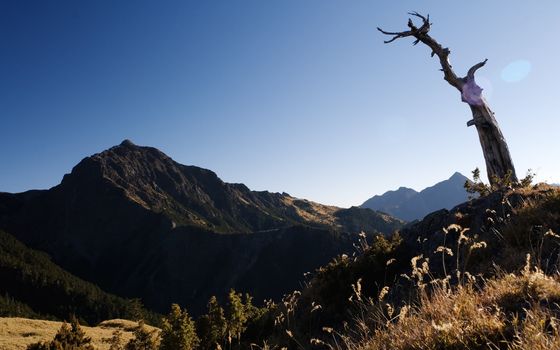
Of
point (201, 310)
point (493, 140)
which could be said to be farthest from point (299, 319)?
point (201, 310)

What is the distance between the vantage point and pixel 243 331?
12.8 m

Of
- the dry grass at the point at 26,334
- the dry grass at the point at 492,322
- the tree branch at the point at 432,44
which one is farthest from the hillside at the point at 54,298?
the dry grass at the point at 492,322

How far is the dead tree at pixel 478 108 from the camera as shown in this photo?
16453 millimetres

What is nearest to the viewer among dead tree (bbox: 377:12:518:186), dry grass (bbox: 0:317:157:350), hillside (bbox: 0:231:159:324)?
dead tree (bbox: 377:12:518:186)

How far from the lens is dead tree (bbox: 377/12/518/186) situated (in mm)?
16453

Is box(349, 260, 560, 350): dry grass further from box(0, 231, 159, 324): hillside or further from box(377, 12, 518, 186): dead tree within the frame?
box(0, 231, 159, 324): hillside

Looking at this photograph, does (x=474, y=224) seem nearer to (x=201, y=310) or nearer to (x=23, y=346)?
(x=23, y=346)

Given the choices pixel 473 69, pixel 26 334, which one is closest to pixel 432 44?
pixel 473 69

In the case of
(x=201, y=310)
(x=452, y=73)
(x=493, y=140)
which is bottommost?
(x=201, y=310)

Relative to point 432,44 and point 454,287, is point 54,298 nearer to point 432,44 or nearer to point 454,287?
point 432,44

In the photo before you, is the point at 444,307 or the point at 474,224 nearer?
the point at 444,307

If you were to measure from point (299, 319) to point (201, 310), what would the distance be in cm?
19906

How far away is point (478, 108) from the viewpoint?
684 inches

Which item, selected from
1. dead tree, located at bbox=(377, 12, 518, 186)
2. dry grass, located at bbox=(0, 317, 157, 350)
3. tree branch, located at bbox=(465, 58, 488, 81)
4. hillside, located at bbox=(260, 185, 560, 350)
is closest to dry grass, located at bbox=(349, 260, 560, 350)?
hillside, located at bbox=(260, 185, 560, 350)
